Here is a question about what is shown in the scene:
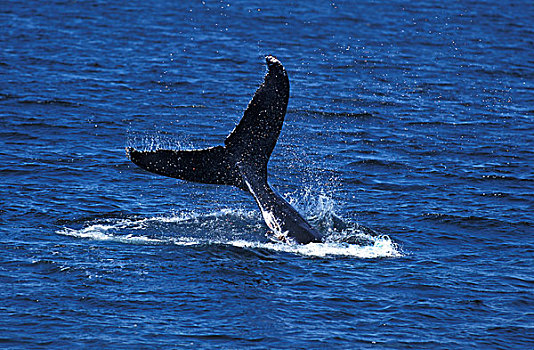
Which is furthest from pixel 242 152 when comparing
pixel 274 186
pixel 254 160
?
pixel 274 186

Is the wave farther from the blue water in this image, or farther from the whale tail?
the whale tail

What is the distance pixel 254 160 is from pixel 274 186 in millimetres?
4137

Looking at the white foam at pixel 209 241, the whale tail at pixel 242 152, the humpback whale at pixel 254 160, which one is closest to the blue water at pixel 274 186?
the white foam at pixel 209 241

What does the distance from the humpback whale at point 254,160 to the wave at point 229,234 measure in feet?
1.46

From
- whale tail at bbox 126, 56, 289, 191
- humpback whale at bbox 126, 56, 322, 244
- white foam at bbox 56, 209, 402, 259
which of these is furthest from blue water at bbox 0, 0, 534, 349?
whale tail at bbox 126, 56, 289, 191

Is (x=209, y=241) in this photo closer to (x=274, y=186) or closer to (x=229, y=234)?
(x=229, y=234)

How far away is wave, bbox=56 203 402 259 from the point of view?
50.3 ft

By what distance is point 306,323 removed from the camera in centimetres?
1276

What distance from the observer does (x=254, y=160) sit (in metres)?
15.2

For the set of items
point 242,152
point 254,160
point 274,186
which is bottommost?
point 274,186

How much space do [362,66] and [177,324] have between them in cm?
2038

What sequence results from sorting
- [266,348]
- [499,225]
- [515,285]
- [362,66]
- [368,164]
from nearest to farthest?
[266,348] < [515,285] < [499,225] < [368,164] < [362,66]

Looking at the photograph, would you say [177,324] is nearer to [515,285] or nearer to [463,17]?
[515,285]

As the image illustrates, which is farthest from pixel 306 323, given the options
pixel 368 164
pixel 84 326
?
pixel 368 164
